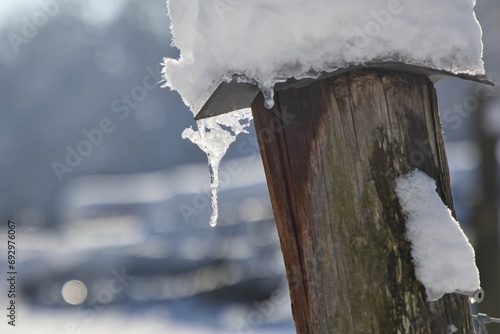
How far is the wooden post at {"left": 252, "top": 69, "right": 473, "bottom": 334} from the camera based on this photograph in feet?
5.68

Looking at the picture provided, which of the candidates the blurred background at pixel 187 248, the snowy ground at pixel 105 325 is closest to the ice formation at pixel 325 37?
the blurred background at pixel 187 248

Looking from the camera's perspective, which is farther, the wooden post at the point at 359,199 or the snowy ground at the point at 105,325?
the snowy ground at the point at 105,325

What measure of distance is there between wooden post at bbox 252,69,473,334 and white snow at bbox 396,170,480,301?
23 mm

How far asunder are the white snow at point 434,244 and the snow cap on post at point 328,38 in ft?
1.10

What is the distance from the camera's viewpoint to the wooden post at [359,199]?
5.68ft

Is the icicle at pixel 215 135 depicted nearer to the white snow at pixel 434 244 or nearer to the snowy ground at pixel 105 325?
the white snow at pixel 434 244

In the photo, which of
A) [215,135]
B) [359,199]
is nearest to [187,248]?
[215,135]

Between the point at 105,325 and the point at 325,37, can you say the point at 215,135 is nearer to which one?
the point at 325,37

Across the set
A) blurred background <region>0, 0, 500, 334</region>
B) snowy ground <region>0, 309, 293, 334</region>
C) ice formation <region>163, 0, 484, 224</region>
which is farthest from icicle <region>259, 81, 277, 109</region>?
snowy ground <region>0, 309, 293, 334</region>

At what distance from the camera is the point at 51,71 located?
38656 mm

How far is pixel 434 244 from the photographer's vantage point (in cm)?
171

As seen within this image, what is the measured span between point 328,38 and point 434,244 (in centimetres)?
61

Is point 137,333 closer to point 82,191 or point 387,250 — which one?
point 387,250

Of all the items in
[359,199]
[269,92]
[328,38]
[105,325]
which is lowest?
[105,325]
